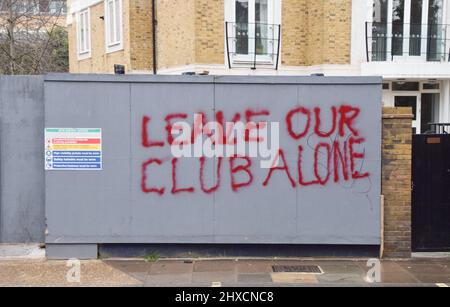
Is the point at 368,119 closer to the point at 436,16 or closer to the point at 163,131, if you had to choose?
the point at 163,131

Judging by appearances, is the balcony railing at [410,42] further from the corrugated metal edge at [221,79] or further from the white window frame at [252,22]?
the corrugated metal edge at [221,79]

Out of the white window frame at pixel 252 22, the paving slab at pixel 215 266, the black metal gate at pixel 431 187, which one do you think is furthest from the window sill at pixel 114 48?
the black metal gate at pixel 431 187

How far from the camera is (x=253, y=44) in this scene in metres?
13.5

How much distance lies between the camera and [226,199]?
746 centimetres

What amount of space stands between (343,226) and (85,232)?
396cm

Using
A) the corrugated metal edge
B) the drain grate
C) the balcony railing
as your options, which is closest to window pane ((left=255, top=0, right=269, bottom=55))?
the balcony railing

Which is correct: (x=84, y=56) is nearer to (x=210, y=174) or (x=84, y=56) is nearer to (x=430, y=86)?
(x=430, y=86)

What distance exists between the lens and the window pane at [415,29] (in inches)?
542

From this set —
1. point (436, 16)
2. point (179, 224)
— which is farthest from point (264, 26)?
point (179, 224)

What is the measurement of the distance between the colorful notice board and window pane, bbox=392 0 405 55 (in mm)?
9643

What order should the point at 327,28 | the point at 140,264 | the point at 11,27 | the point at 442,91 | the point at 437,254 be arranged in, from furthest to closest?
the point at 11,27, the point at 442,91, the point at 327,28, the point at 437,254, the point at 140,264

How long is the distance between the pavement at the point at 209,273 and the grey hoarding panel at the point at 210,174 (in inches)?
13.8

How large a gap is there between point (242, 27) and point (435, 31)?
556cm

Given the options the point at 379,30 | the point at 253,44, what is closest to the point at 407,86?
the point at 379,30
